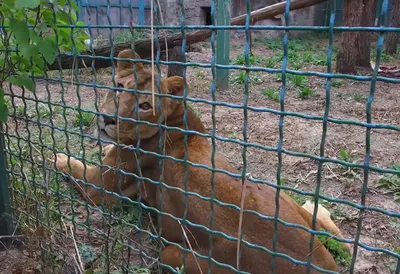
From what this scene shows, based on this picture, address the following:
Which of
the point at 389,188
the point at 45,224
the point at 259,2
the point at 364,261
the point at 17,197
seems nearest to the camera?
the point at 45,224

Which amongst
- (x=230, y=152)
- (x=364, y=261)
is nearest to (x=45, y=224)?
(x=364, y=261)

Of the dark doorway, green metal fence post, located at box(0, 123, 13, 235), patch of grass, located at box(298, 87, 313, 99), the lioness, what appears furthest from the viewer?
the dark doorway

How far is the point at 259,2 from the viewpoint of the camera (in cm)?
1605

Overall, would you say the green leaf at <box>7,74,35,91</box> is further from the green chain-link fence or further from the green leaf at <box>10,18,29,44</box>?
the green leaf at <box>10,18,29,44</box>

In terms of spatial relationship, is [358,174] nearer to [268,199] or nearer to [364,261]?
[364,261]

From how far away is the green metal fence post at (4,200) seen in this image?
9.87 feet

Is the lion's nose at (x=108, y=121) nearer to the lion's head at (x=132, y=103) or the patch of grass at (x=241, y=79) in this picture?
the lion's head at (x=132, y=103)

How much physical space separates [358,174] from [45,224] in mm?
2722

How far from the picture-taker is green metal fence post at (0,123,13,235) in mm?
3010

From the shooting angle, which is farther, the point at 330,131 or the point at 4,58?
the point at 330,131

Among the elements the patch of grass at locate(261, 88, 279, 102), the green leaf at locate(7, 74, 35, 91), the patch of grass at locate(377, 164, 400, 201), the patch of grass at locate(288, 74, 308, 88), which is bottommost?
the patch of grass at locate(377, 164, 400, 201)

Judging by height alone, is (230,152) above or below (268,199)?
below

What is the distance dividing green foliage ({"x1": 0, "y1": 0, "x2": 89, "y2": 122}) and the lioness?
0.42 metres

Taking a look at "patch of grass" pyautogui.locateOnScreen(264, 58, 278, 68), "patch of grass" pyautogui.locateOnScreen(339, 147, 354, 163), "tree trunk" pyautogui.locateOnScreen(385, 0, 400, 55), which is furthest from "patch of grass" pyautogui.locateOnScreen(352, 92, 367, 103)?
"tree trunk" pyautogui.locateOnScreen(385, 0, 400, 55)
